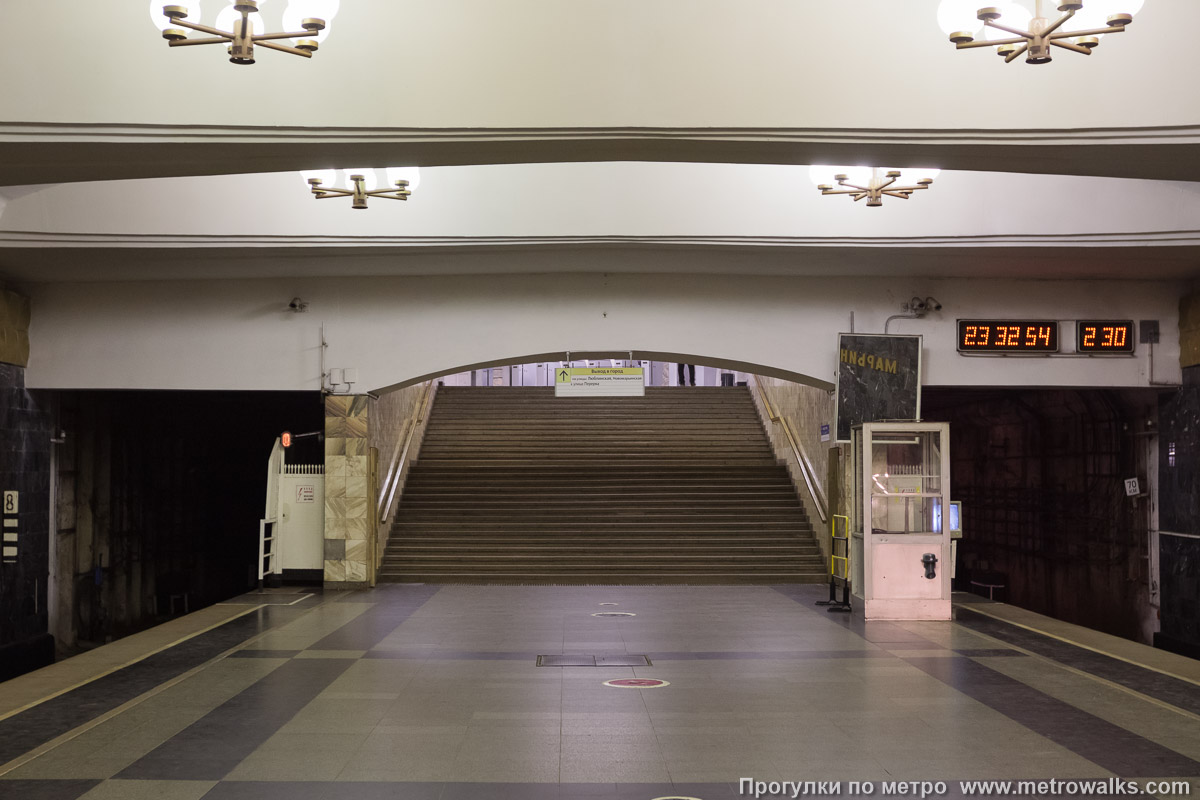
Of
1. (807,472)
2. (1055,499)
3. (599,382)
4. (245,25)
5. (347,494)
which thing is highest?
(245,25)

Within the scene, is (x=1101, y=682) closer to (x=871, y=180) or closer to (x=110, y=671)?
(x=871, y=180)

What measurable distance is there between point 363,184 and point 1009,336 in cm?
835

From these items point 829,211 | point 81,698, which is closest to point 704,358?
point 829,211

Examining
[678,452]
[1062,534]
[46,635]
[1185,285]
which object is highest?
[1185,285]

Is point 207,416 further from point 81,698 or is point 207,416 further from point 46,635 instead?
point 81,698

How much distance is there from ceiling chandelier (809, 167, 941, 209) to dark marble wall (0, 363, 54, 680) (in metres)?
10.1

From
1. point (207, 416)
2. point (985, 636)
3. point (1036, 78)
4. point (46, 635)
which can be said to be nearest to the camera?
point (1036, 78)

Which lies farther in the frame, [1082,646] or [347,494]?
[347,494]

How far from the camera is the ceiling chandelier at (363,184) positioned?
9.73 meters

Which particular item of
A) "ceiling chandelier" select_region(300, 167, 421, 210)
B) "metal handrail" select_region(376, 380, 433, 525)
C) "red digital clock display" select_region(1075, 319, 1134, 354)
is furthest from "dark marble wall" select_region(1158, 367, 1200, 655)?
"metal handrail" select_region(376, 380, 433, 525)

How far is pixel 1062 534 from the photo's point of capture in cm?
1666

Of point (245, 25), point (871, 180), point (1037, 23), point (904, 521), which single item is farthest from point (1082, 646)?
point (245, 25)

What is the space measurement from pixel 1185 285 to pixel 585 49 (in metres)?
9.89

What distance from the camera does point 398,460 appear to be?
55.8ft
